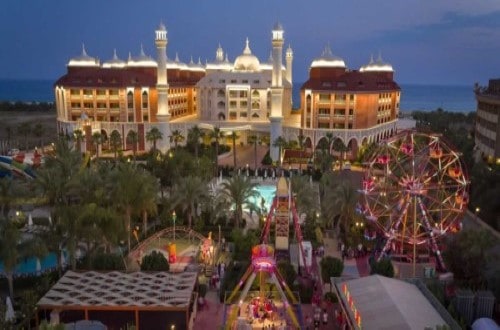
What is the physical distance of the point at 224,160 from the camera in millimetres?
68688

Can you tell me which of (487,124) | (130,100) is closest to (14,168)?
(130,100)

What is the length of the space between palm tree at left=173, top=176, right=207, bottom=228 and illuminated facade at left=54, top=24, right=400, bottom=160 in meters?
27.4

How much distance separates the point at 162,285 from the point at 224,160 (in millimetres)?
43648

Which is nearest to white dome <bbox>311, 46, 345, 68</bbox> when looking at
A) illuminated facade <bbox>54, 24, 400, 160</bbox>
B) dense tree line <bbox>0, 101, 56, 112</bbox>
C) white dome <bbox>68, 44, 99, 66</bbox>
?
illuminated facade <bbox>54, 24, 400, 160</bbox>

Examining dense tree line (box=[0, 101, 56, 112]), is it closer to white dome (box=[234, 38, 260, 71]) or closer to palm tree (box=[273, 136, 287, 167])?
white dome (box=[234, 38, 260, 71])

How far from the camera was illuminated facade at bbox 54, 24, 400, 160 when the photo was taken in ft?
235

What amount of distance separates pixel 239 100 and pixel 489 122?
115 ft

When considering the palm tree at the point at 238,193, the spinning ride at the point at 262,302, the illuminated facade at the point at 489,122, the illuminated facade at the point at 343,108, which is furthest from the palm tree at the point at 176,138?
the spinning ride at the point at 262,302

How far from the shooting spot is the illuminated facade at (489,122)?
189 ft

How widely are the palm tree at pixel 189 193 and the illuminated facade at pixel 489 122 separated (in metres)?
30.8

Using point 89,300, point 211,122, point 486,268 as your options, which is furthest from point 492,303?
point 211,122

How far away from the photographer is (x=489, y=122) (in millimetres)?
60688

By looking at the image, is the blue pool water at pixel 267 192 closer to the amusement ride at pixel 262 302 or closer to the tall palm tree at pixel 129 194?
the tall palm tree at pixel 129 194

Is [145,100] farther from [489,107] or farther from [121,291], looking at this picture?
[121,291]
